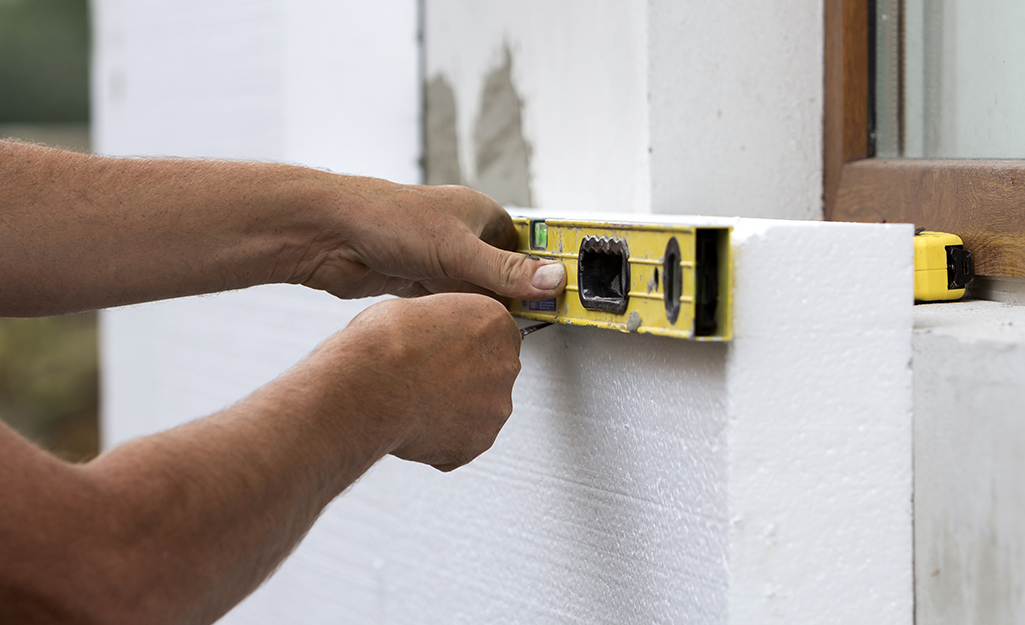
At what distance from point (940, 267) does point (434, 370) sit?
0.54 m

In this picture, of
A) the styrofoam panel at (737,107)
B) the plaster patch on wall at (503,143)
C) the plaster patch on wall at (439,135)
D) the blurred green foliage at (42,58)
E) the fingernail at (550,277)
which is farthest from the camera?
the blurred green foliage at (42,58)

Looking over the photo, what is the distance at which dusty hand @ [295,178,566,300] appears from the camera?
35.7 inches

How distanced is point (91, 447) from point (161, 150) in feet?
12.1

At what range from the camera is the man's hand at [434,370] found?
746 mm

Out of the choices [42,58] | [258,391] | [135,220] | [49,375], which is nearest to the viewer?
[258,391]

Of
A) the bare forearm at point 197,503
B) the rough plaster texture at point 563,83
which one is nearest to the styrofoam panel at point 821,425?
the bare forearm at point 197,503

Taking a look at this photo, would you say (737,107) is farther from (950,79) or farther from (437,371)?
(437,371)

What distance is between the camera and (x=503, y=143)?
146cm

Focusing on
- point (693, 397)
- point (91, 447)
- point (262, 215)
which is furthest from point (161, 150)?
point (91, 447)

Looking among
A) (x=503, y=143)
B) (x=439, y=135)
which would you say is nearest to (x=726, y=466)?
(x=503, y=143)

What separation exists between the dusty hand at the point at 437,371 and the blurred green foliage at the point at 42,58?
1162 centimetres

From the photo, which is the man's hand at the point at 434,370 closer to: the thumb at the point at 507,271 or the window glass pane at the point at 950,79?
the thumb at the point at 507,271

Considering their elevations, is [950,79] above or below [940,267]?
above

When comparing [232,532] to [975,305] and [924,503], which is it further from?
[975,305]
